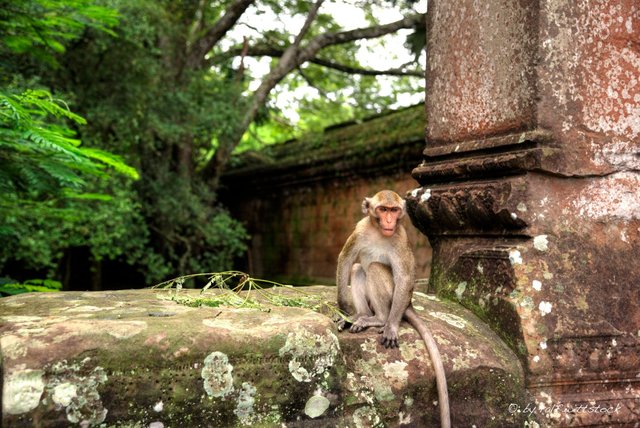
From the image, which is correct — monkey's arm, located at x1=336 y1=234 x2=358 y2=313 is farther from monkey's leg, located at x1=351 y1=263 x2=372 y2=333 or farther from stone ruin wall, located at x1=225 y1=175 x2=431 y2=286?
stone ruin wall, located at x1=225 y1=175 x2=431 y2=286

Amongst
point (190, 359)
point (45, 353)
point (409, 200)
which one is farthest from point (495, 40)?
point (45, 353)

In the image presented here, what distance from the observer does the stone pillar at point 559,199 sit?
266 centimetres

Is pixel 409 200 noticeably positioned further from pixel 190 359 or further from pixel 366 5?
pixel 366 5

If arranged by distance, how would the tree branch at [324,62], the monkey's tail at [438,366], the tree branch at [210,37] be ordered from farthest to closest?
the tree branch at [324,62] < the tree branch at [210,37] < the monkey's tail at [438,366]

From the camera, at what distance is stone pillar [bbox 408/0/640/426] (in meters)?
2.66

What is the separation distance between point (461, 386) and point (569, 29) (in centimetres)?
152

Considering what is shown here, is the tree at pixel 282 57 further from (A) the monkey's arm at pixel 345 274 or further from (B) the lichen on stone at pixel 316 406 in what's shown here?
(B) the lichen on stone at pixel 316 406

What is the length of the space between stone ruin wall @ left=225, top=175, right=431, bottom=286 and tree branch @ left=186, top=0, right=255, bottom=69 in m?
2.48

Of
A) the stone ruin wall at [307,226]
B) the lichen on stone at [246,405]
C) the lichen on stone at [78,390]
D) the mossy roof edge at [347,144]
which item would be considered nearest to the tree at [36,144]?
the lichen on stone at [78,390]

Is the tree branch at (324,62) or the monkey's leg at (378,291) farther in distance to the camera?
the tree branch at (324,62)

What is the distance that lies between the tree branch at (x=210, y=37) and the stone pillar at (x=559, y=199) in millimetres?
7797

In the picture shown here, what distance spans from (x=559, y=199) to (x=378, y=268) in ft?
2.76

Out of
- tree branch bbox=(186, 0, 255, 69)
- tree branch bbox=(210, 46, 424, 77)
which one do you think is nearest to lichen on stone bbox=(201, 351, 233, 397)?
tree branch bbox=(186, 0, 255, 69)

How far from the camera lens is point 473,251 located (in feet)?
9.92
